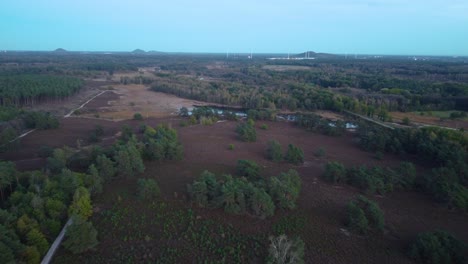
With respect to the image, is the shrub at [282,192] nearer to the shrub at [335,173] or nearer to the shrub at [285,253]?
the shrub at [285,253]

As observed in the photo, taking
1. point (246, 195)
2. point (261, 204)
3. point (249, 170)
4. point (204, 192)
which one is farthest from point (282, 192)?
point (204, 192)

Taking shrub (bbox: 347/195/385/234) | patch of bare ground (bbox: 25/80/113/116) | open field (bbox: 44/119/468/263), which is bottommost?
open field (bbox: 44/119/468/263)

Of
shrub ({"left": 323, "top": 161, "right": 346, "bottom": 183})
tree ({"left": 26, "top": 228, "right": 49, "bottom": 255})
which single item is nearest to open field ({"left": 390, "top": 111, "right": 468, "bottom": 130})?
shrub ({"left": 323, "top": 161, "right": 346, "bottom": 183})

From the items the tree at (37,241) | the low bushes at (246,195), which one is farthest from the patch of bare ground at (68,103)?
the tree at (37,241)

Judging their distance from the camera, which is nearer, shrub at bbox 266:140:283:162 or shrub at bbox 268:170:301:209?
shrub at bbox 268:170:301:209

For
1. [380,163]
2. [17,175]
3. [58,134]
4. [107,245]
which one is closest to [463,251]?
[380,163]

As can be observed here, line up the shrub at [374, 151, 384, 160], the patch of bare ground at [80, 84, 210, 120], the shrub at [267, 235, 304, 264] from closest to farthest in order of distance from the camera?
the shrub at [267, 235, 304, 264]
the shrub at [374, 151, 384, 160]
the patch of bare ground at [80, 84, 210, 120]

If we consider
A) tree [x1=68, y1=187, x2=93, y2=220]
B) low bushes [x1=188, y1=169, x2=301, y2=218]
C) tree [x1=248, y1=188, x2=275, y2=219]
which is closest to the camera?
tree [x1=68, y1=187, x2=93, y2=220]

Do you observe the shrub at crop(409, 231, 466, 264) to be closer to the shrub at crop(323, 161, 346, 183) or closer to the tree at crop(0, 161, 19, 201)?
the shrub at crop(323, 161, 346, 183)

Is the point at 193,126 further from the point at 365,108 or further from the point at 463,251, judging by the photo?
the point at 463,251
